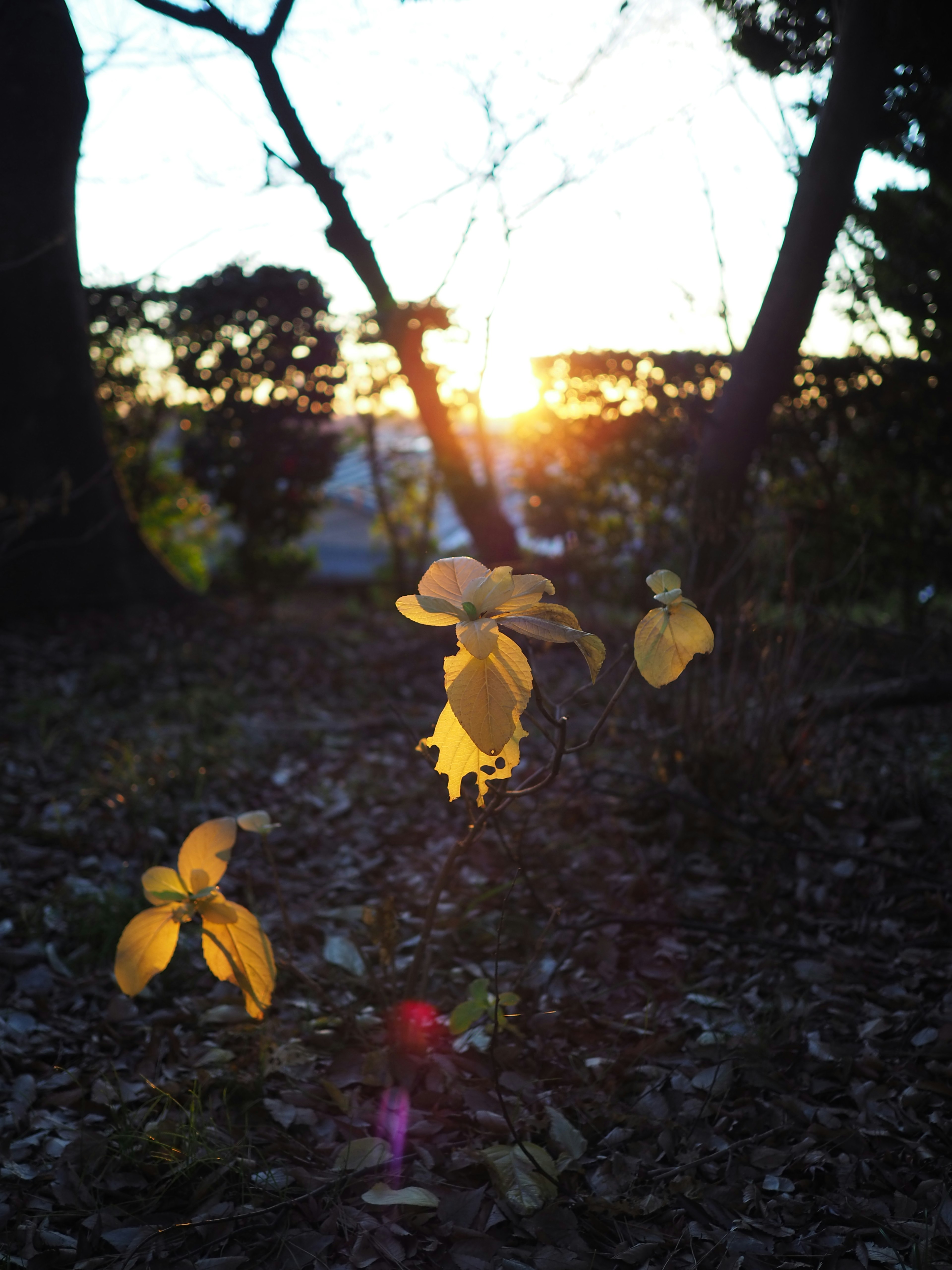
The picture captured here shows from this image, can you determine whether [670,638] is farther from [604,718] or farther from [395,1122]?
[395,1122]

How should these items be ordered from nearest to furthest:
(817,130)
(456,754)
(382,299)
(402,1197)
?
(456,754)
(402,1197)
(817,130)
(382,299)

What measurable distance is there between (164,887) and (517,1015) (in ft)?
2.11

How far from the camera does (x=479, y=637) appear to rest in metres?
0.92

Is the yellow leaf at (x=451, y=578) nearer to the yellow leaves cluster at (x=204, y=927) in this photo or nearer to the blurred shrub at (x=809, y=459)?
the yellow leaves cluster at (x=204, y=927)

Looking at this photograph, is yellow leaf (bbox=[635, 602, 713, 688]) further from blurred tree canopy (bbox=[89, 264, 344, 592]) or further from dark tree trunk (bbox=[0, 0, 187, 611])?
blurred tree canopy (bbox=[89, 264, 344, 592])

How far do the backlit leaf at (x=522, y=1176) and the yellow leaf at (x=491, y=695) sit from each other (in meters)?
0.84

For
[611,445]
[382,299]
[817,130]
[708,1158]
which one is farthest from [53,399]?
[708,1158]

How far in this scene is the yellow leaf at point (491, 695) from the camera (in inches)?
36.6

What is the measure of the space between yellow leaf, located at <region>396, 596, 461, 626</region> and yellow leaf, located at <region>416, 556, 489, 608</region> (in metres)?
0.02

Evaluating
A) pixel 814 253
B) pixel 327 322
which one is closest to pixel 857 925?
pixel 814 253

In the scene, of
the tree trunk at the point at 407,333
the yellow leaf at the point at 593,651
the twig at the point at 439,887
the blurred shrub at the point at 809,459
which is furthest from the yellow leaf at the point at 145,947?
the tree trunk at the point at 407,333

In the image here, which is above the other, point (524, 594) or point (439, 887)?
point (524, 594)

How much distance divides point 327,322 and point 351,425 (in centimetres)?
115

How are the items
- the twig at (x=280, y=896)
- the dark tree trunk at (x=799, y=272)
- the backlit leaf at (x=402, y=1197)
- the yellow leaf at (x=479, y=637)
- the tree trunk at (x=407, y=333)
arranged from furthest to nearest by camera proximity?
the tree trunk at (x=407, y=333), the dark tree trunk at (x=799, y=272), the twig at (x=280, y=896), the backlit leaf at (x=402, y=1197), the yellow leaf at (x=479, y=637)
